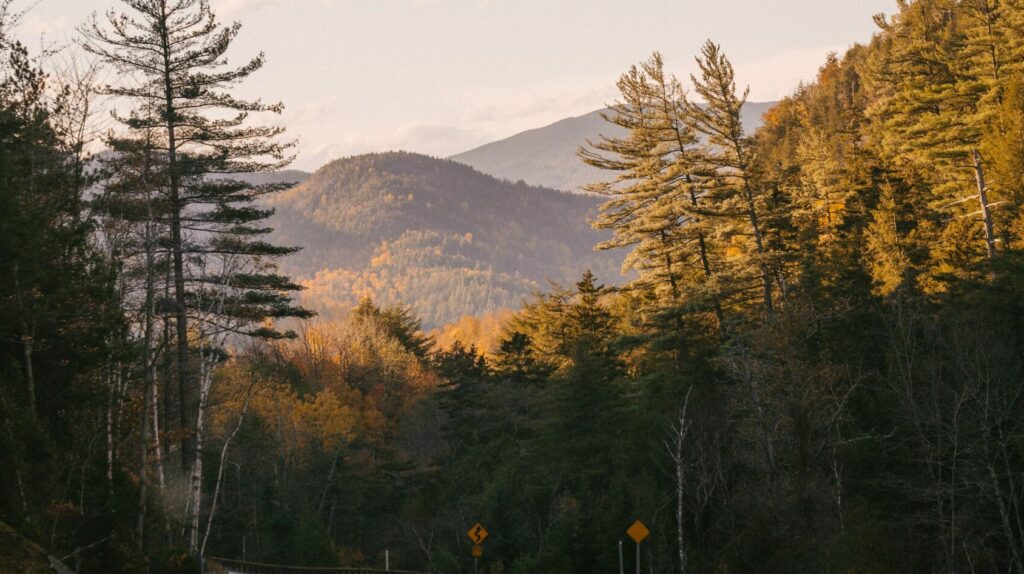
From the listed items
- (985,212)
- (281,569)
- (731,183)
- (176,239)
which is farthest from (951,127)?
(281,569)

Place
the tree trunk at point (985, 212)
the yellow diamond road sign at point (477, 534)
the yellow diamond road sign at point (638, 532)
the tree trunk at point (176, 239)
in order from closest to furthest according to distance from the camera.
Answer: the tree trunk at point (176, 239) < the yellow diamond road sign at point (638, 532) < the yellow diamond road sign at point (477, 534) < the tree trunk at point (985, 212)

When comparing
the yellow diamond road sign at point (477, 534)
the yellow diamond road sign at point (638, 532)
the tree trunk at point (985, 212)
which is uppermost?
the tree trunk at point (985, 212)

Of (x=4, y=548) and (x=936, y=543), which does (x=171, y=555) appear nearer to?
(x=4, y=548)

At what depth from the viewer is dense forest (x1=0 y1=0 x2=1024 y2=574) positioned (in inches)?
805

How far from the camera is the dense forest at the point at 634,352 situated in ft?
67.1

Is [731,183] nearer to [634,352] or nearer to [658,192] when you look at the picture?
[658,192]

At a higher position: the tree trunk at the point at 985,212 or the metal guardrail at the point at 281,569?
the tree trunk at the point at 985,212

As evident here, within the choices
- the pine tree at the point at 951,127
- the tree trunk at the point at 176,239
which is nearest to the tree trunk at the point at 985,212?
the pine tree at the point at 951,127

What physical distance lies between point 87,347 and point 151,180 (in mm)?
4498

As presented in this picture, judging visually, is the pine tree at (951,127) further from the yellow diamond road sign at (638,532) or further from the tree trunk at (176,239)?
the tree trunk at (176,239)

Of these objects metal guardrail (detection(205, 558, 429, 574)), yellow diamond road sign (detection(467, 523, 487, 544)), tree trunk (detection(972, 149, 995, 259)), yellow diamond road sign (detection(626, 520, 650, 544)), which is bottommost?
metal guardrail (detection(205, 558, 429, 574))

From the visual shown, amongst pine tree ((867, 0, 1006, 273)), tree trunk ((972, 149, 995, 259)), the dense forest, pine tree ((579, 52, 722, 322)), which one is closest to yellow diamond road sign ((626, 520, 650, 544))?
the dense forest

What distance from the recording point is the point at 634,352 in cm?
4281

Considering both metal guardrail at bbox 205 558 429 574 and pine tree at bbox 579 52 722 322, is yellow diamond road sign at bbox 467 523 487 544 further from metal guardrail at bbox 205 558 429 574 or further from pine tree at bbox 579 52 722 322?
pine tree at bbox 579 52 722 322
